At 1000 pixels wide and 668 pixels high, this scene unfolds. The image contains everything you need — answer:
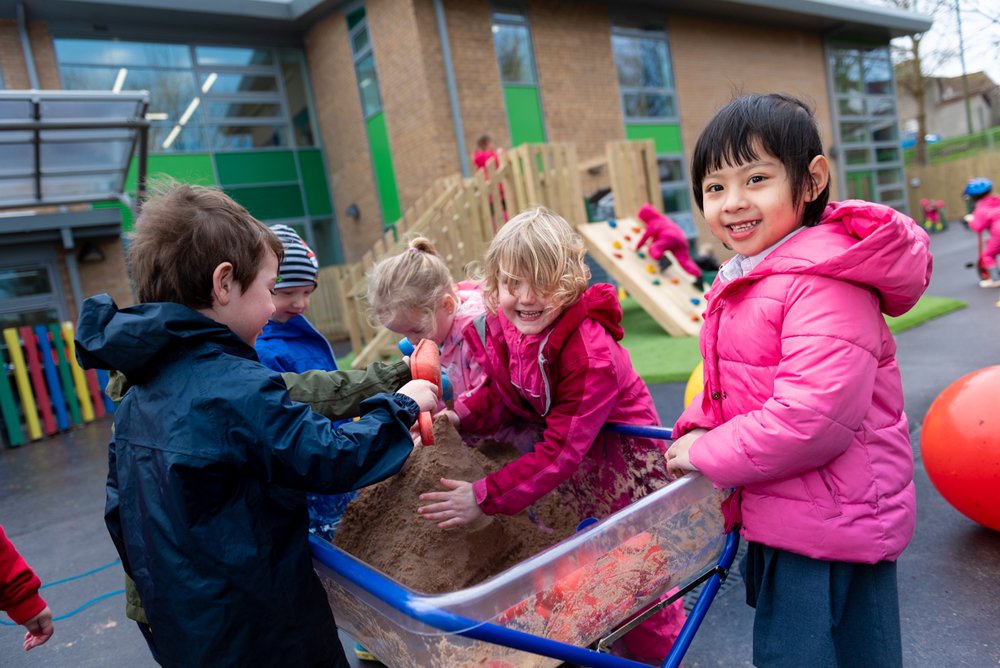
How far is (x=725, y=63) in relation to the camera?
16.3 m

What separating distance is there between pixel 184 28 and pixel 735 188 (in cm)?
1446

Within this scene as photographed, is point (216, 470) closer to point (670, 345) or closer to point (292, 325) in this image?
point (292, 325)

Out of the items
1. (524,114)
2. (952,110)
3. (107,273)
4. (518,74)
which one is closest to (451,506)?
(107,273)

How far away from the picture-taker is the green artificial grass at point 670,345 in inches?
220

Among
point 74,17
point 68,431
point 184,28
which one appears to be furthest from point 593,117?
point 68,431

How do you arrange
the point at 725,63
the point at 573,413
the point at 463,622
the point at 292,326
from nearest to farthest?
the point at 463,622, the point at 573,413, the point at 292,326, the point at 725,63

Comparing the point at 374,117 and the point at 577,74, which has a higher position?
the point at 577,74

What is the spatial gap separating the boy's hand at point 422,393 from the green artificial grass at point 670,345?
3.95 metres

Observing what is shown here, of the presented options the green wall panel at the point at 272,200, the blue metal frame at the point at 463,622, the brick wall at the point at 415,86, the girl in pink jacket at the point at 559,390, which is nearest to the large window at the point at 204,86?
the green wall panel at the point at 272,200

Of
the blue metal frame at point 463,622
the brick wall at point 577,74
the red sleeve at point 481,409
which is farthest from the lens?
the brick wall at point 577,74

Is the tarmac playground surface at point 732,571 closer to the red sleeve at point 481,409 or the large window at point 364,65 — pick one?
the red sleeve at point 481,409

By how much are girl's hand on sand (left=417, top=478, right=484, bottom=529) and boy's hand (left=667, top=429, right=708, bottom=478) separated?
514 mm

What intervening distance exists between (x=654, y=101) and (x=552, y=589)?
15.6 meters

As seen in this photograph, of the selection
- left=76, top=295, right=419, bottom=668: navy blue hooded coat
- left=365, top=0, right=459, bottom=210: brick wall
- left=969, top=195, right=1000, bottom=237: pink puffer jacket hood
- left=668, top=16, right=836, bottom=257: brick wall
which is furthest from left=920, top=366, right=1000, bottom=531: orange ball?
left=668, top=16, right=836, bottom=257: brick wall
